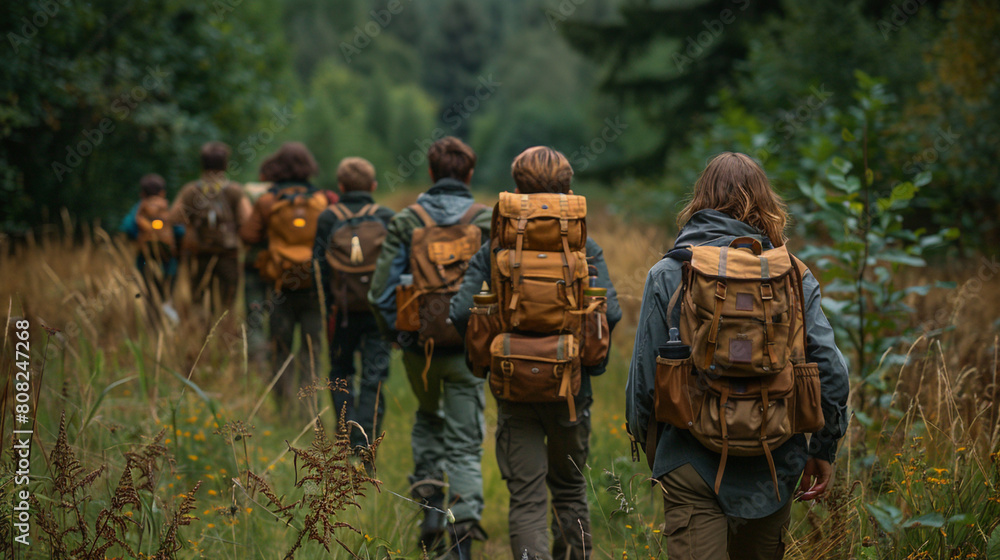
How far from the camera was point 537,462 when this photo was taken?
125 inches

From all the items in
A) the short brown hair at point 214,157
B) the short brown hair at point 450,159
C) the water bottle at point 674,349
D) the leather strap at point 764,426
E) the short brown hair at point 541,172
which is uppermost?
the short brown hair at point 214,157

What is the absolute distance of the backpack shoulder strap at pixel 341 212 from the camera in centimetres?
474

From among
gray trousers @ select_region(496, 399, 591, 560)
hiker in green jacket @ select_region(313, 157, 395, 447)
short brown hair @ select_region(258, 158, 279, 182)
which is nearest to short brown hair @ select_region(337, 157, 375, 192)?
hiker in green jacket @ select_region(313, 157, 395, 447)

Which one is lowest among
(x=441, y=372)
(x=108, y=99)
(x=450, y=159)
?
(x=441, y=372)

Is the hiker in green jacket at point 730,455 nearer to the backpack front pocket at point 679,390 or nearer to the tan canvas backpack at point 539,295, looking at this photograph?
the backpack front pocket at point 679,390

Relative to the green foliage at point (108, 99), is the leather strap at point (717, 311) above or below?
below

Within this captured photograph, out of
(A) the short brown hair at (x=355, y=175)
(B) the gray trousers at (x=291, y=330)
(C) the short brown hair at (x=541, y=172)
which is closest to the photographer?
(C) the short brown hair at (x=541, y=172)

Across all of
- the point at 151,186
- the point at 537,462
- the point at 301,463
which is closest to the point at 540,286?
the point at 537,462

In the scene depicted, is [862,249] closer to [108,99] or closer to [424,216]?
[424,216]

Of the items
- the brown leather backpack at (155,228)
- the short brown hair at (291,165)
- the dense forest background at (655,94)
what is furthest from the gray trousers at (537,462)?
the brown leather backpack at (155,228)

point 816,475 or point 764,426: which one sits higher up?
point 764,426

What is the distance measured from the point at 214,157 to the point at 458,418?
345 cm

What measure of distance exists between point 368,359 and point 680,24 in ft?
44.5

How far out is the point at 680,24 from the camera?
16.1 meters
